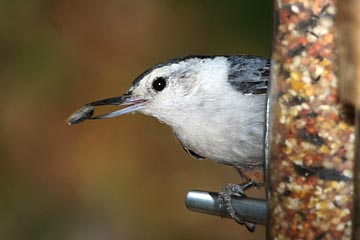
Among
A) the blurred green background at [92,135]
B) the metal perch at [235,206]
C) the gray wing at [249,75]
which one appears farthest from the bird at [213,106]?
the blurred green background at [92,135]

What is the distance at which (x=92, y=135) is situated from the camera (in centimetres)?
481

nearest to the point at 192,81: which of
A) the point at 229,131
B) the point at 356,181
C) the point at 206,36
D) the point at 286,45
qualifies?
the point at 229,131

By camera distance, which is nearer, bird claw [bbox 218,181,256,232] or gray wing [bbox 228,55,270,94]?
bird claw [bbox 218,181,256,232]

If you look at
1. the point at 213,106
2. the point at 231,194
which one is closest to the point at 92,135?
the point at 213,106

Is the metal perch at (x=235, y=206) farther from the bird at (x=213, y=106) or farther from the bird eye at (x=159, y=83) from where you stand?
the bird eye at (x=159, y=83)

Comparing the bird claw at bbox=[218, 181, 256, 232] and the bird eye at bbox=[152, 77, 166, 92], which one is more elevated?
the bird eye at bbox=[152, 77, 166, 92]

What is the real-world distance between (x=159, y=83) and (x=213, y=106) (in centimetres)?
22

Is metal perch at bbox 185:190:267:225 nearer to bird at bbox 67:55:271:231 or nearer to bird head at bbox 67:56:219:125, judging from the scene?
bird at bbox 67:55:271:231

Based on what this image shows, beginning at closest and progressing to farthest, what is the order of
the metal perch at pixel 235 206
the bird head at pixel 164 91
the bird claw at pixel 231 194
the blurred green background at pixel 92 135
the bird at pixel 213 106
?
the metal perch at pixel 235 206 → the bird claw at pixel 231 194 → the bird at pixel 213 106 → the bird head at pixel 164 91 → the blurred green background at pixel 92 135

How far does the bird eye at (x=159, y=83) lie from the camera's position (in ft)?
8.97

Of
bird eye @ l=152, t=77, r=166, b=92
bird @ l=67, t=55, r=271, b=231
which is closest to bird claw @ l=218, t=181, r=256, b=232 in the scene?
bird @ l=67, t=55, r=271, b=231

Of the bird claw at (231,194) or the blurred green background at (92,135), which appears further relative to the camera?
the blurred green background at (92,135)

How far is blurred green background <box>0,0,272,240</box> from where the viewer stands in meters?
4.71

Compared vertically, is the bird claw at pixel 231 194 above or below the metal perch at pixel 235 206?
below
